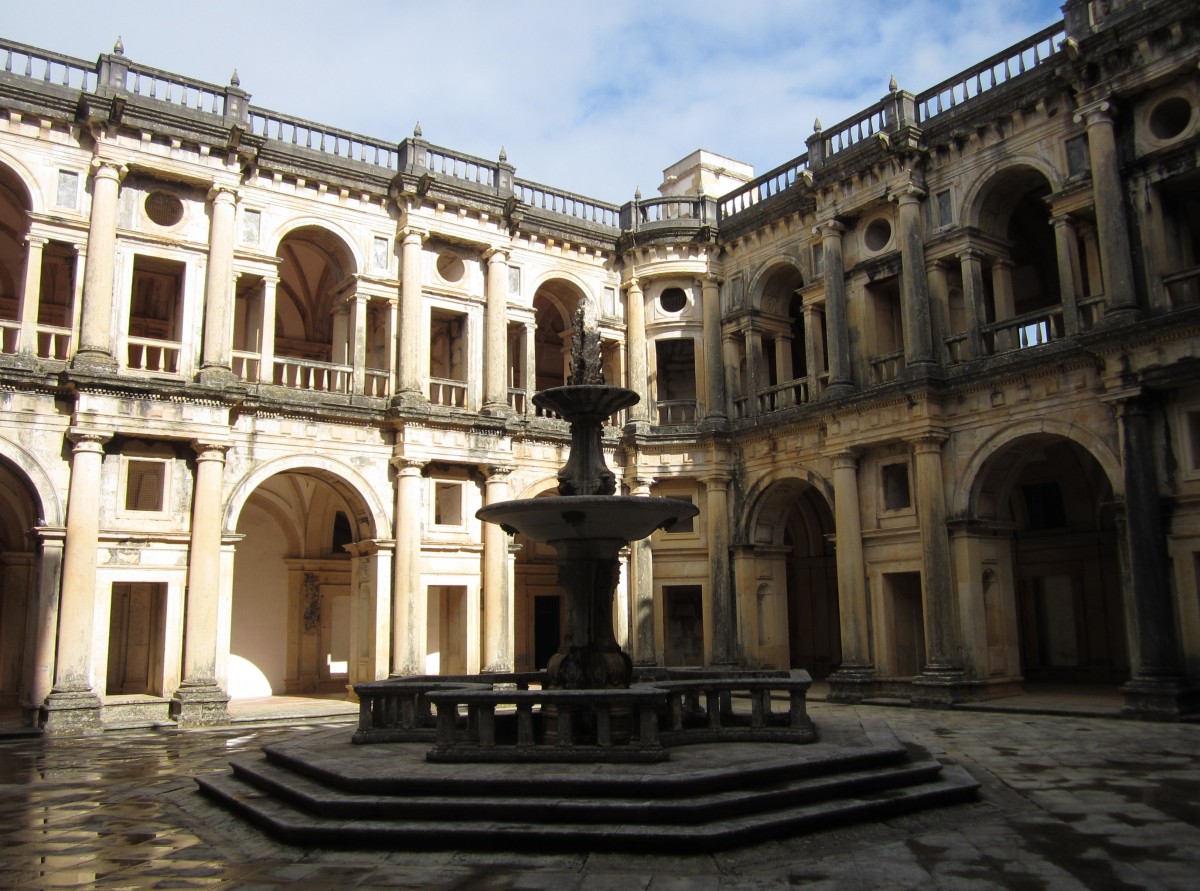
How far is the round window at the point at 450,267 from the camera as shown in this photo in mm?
25688

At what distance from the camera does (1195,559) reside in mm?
17250

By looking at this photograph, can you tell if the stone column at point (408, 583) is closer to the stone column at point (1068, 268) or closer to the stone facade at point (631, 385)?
the stone facade at point (631, 385)

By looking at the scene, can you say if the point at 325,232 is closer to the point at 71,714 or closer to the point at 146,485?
the point at 146,485

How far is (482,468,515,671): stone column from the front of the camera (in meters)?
24.2

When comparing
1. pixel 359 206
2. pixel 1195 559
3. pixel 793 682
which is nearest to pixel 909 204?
pixel 1195 559

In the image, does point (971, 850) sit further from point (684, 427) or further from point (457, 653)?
point (684, 427)

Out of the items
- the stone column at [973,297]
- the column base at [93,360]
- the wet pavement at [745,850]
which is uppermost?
the stone column at [973,297]

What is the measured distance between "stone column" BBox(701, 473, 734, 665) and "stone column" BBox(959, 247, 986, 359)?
7.78m

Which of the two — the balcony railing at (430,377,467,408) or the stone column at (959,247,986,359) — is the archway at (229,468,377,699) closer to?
the balcony railing at (430,377,467,408)

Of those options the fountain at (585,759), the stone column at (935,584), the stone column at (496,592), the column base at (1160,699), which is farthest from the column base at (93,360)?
the column base at (1160,699)

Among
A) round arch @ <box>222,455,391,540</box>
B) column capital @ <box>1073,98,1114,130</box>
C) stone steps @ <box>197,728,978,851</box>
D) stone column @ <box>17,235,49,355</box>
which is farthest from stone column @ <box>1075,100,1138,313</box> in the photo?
stone column @ <box>17,235,49,355</box>

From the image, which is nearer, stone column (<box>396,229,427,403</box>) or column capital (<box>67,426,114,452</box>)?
column capital (<box>67,426,114,452</box>)

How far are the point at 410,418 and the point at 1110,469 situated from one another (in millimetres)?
14784

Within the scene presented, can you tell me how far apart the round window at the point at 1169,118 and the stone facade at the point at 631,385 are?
0.06 meters
